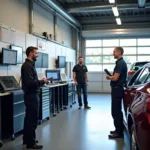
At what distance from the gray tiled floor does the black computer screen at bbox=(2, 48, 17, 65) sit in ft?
4.88

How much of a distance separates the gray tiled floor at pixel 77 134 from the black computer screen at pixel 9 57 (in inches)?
58.6

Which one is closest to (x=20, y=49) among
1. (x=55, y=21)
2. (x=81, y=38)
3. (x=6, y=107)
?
(x=6, y=107)

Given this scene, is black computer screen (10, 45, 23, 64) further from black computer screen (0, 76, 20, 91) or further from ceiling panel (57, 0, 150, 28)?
ceiling panel (57, 0, 150, 28)

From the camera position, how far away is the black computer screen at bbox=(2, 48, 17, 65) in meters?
4.79

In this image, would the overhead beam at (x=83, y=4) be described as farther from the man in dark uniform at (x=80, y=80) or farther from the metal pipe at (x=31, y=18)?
the man in dark uniform at (x=80, y=80)

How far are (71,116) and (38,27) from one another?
10.1 ft

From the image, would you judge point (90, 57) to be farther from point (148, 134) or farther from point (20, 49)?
point (148, 134)

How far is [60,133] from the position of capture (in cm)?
447

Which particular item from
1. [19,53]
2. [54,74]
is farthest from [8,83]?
[54,74]

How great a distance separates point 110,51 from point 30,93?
30.9 ft

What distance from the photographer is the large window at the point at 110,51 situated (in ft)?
39.6

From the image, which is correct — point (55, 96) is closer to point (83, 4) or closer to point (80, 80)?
point (80, 80)

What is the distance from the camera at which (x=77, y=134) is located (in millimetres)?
4387

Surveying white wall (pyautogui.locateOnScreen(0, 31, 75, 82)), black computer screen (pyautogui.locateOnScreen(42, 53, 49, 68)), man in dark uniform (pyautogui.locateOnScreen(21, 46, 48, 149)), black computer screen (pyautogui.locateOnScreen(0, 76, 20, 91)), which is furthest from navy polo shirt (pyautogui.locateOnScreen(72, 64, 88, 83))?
man in dark uniform (pyautogui.locateOnScreen(21, 46, 48, 149))
